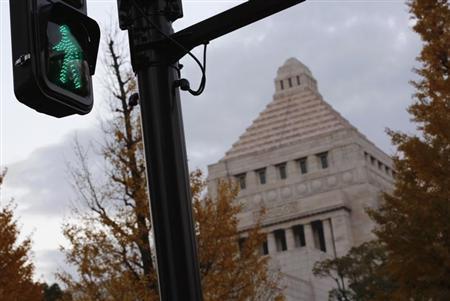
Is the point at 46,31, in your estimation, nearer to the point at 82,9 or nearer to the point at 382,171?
the point at 82,9

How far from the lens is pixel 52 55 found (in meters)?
2.21

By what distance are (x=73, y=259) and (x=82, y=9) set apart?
44.4 feet

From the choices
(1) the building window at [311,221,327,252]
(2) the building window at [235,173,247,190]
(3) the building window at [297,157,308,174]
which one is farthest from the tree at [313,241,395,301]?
(2) the building window at [235,173,247,190]

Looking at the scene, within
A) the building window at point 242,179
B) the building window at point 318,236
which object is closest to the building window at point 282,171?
the building window at point 242,179

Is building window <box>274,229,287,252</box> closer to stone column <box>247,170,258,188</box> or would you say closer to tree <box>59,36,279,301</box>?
stone column <box>247,170,258,188</box>

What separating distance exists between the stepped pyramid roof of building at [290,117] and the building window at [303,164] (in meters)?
2.16

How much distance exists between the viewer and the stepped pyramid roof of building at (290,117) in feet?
249

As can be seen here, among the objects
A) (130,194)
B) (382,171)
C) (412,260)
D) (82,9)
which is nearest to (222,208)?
(130,194)

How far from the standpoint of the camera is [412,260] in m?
15.3

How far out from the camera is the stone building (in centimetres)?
6819

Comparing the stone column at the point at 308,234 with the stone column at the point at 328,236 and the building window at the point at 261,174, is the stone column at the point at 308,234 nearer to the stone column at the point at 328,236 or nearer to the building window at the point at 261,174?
the stone column at the point at 328,236

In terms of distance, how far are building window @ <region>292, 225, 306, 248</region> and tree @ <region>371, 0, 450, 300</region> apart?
52.4 meters

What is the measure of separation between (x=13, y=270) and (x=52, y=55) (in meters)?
18.0

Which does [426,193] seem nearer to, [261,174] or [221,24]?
[221,24]
